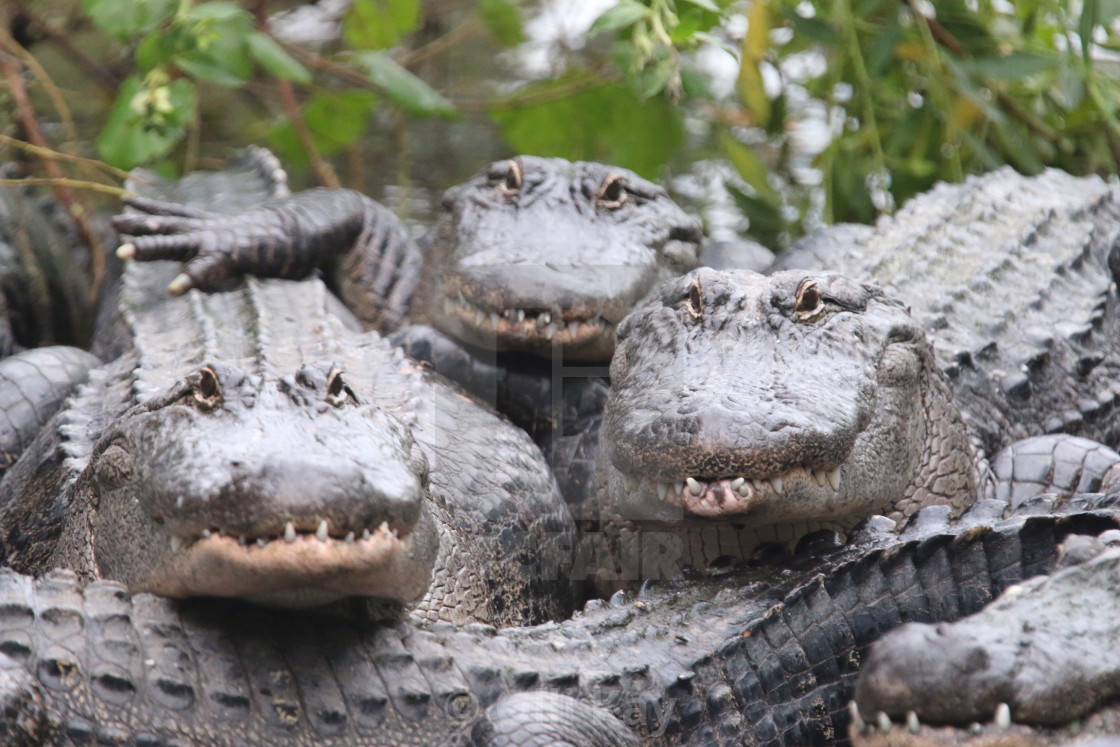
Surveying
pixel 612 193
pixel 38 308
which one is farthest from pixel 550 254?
pixel 38 308

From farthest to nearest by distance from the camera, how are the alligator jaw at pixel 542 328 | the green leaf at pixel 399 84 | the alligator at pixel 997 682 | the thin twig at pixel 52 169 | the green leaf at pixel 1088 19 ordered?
1. the thin twig at pixel 52 169
2. the green leaf at pixel 399 84
3. the green leaf at pixel 1088 19
4. the alligator jaw at pixel 542 328
5. the alligator at pixel 997 682

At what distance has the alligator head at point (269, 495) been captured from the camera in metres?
1.62

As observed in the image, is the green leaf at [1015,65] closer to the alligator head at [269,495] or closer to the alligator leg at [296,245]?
the alligator leg at [296,245]

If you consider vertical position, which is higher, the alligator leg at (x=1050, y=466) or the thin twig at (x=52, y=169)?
the alligator leg at (x=1050, y=466)

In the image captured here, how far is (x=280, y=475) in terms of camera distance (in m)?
Answer: 1.62

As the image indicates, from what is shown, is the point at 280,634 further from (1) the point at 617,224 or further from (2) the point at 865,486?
(1) the point at 617,224

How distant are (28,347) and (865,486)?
2.65m

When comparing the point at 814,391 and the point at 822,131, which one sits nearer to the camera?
the point at 814,391

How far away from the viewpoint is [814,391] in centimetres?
219

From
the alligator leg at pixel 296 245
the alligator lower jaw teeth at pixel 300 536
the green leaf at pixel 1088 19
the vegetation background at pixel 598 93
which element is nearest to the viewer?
the alligator lower jaw teeth at pixel 300 536

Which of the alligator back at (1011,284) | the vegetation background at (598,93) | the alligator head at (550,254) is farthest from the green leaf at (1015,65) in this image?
the alligator head at (550,254)

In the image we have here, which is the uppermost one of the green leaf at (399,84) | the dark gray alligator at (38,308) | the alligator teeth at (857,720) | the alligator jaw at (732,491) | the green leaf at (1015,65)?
the alligator teeth at (857,720)

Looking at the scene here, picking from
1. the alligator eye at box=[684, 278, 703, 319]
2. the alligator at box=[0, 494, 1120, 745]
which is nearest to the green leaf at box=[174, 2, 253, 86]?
the alligator eye at box=[684, 278, 703, 319]

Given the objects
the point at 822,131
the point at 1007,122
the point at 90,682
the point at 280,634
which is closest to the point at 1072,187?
the point at 1007,122
